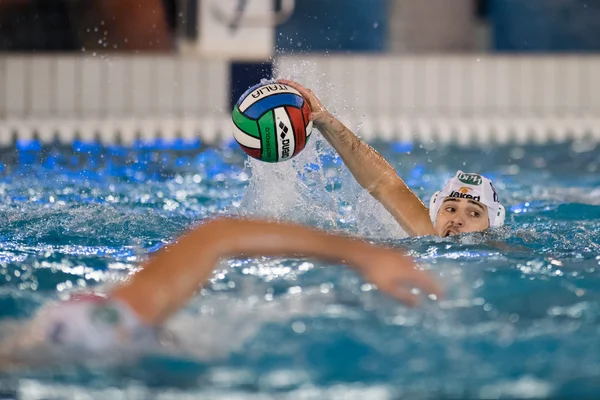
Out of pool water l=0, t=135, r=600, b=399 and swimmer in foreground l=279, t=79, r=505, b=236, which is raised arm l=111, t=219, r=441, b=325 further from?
swimmer in foreground l=279, t=79, r=505, b=236

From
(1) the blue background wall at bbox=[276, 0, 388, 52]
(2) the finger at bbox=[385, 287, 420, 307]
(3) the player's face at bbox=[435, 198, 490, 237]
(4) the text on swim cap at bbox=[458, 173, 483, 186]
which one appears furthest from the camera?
(1) the blue background wall at bbox=[276, 0, 388, 52]

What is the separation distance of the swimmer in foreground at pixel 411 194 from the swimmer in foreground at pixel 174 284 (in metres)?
1.41

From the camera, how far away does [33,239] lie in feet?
11.0

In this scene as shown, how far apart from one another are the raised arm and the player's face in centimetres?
136

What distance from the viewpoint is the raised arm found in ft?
6.30

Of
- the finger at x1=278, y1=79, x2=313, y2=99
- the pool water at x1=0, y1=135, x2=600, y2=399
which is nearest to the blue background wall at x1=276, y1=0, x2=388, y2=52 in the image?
the pool water at x1=0, y1=135, x2=600, y2=399

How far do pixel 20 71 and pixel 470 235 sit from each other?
440 cm

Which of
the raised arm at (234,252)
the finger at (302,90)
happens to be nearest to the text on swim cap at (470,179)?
the finger at (302,90)

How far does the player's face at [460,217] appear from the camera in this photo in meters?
3.37

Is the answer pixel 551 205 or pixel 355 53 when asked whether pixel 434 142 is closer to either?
pixel 355 53

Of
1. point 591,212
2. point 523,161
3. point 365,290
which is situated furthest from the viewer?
point 523,161

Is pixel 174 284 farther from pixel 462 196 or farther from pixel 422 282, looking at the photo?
pixel 462 196

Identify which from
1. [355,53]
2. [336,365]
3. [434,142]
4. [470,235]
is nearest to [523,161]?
[434,142]

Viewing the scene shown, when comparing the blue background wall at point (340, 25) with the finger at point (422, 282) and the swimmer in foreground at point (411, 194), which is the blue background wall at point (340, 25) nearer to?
the swimmer in foreground at point (411, 194)
